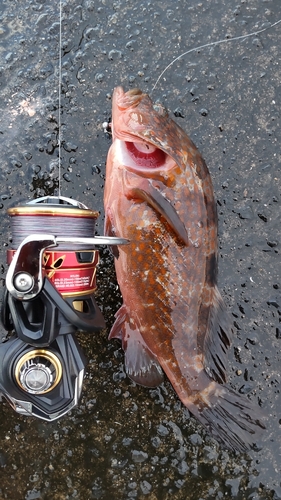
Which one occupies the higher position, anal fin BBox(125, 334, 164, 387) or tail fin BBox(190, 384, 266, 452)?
anal fin BBox(125, 334, 164, 387)

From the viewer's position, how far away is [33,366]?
6.55 ft

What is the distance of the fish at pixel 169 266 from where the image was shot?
233cm

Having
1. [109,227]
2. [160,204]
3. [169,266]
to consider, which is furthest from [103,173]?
[169,266]

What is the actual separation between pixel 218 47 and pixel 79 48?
900 millimetres

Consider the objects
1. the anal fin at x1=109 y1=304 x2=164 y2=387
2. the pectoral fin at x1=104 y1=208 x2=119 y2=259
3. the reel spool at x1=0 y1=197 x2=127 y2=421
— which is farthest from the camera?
the anal fin at x1=109 y1=304 x2=164 y2=387

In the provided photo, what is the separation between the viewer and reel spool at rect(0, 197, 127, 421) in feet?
6.31

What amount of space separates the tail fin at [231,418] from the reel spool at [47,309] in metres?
0.85

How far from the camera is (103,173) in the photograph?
2.79m

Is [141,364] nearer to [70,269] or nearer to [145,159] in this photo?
[70,269]

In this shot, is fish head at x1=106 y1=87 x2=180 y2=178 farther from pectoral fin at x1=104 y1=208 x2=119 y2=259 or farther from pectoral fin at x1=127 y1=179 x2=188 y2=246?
pectoral fin at x1=104 y1=208 x2=119 y2=259

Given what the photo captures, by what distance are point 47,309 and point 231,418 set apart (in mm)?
1283

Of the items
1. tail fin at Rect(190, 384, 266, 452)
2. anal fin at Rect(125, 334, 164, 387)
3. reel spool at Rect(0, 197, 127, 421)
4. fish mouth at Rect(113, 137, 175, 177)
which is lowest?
tail fin at Rect(190, 384, 266, 452)

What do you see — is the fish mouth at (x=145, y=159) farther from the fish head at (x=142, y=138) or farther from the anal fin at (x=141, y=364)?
the anal fin at (x=141, y=364)

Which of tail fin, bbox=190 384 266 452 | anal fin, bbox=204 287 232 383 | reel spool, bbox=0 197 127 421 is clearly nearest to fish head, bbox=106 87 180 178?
reel spool, bbox=0 197 127 421
